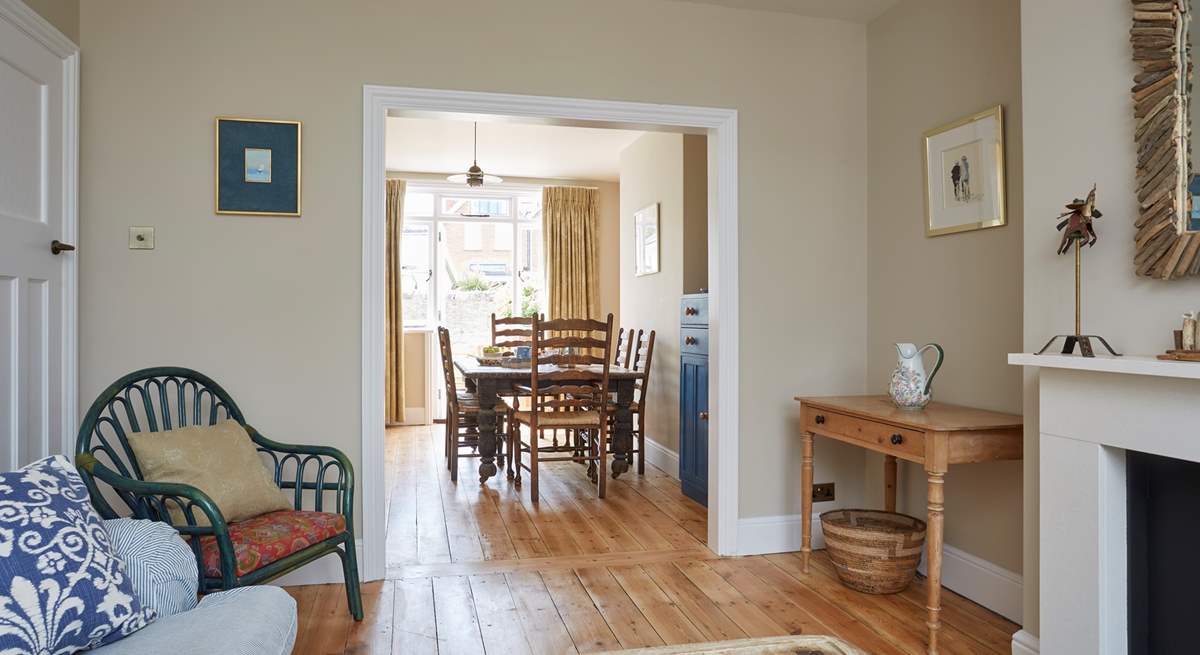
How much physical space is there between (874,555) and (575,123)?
2157mm

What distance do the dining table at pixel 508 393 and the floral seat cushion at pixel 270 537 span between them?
212 centimetres

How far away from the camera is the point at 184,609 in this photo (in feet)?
5.71

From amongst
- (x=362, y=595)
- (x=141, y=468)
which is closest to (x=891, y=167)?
(x=362, y=595)

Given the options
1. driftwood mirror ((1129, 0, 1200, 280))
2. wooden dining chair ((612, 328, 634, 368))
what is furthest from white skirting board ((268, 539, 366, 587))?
wooden dining chair ((612, 328, 634, 368))

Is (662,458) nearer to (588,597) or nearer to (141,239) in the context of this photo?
(588,597)

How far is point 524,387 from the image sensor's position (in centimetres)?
499

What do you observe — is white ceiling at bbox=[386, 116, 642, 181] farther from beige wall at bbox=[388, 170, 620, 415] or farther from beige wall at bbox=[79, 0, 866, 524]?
beige wall at bbox=[79, 0, 866, 524]

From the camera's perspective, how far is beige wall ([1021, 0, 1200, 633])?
1.96m

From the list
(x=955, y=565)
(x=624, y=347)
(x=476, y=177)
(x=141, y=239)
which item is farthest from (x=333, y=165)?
→ (x=624, y=347)

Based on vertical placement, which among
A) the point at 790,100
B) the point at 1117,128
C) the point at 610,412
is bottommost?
the point at 610,412

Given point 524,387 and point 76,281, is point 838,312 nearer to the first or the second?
point 524,387

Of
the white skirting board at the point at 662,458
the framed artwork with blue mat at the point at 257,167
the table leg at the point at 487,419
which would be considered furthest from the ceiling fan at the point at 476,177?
the framed artwork with blue mat at the point at 257,167

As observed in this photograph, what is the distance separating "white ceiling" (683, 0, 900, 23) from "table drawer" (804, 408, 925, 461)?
180 cm

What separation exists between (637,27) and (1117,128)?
6.48 ft
